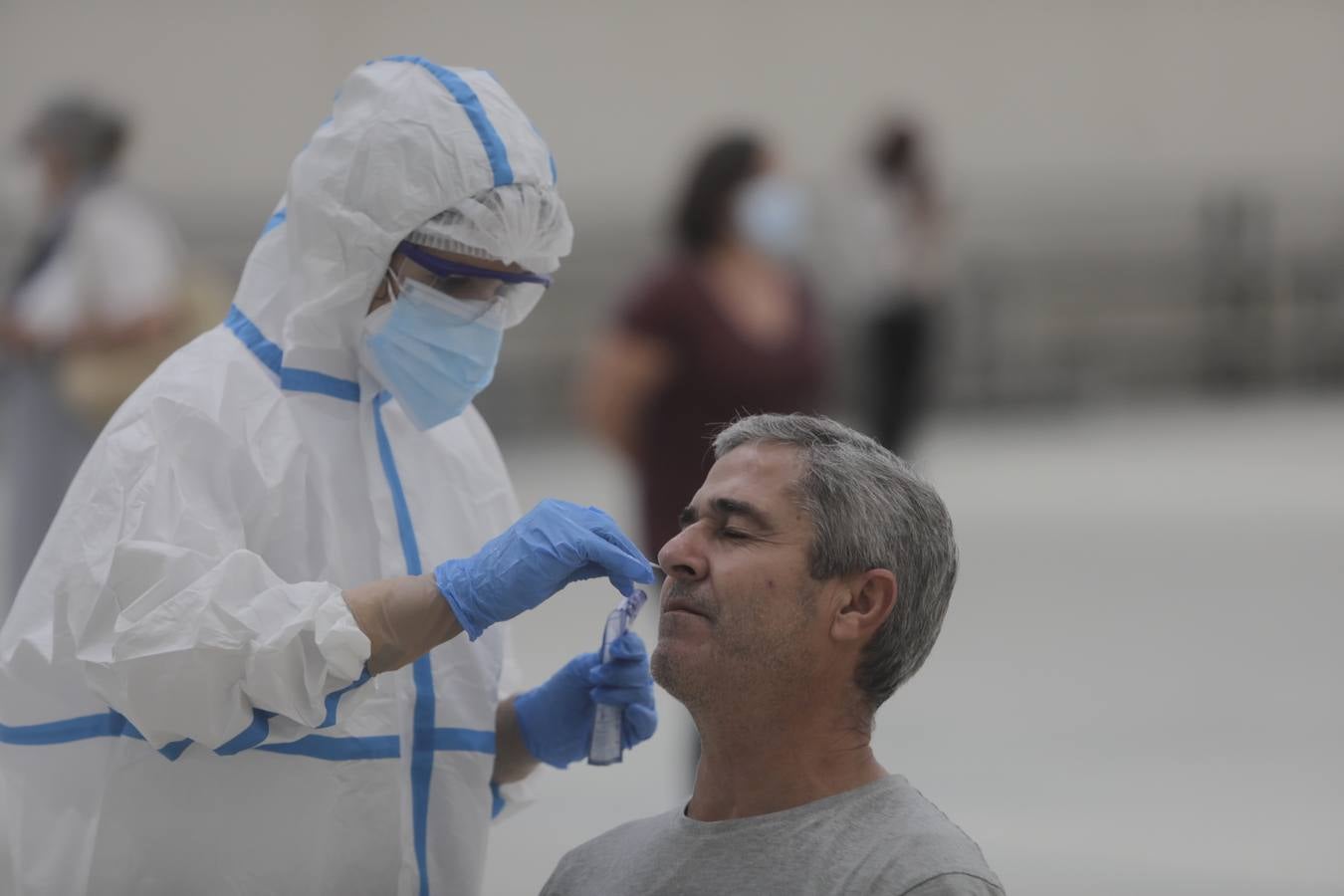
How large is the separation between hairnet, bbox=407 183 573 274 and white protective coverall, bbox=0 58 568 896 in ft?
0.06

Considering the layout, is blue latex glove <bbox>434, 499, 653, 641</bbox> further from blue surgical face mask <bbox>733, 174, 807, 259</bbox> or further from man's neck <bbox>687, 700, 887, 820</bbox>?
blue surgical face mask <bbox>733, 174, 807, 259</bbox>

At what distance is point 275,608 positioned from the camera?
195 cm

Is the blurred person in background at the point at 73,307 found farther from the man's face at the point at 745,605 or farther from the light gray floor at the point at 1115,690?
the man's face at the point at 745,605

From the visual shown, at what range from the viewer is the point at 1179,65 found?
15094 millimetres

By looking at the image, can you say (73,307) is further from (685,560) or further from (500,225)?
(685,560)

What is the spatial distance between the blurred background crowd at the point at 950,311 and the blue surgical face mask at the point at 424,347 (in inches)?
75.0

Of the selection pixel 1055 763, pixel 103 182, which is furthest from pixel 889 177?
pixel 103 182

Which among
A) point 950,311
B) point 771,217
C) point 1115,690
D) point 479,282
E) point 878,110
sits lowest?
Answer: point 1115,690

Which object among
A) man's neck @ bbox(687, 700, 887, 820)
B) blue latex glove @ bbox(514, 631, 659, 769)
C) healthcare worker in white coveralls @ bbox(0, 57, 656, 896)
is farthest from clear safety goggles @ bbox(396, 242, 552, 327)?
man's neck @ bbox(687, 700, 887, 820)

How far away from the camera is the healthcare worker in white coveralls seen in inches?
77.4

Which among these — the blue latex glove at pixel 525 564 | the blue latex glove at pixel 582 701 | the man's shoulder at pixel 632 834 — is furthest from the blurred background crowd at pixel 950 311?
the blue latex glove at pixel 525 564

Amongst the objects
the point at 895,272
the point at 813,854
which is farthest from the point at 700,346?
the point at 895,272

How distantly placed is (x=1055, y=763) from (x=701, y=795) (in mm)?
3034

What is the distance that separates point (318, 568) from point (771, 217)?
12.7 feet
